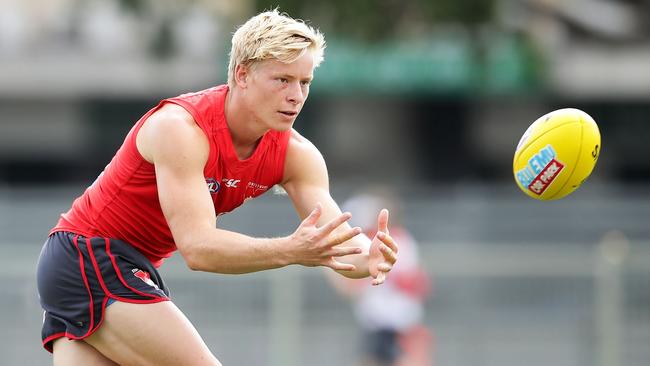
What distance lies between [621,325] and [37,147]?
52.0 feet

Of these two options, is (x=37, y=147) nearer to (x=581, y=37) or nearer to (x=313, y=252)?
(x=581, y=37)

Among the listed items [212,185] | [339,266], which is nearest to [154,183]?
[212,185]

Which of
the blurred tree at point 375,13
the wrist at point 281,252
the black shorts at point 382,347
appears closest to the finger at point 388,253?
the wrist at point 281,252

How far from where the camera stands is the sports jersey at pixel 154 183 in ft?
16.6

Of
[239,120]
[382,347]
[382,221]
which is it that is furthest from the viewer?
[382,347]

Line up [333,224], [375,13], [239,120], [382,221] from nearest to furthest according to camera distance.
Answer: [333,224] < [382,221] < [239,120] < [375,13]

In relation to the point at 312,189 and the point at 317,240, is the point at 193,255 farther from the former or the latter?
the point at 312,189

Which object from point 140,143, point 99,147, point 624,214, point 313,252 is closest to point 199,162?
point 140,143

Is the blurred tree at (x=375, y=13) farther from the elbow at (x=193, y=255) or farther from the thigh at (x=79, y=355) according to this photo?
the elbow at (x=193, y=255)

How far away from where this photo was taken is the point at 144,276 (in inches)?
207

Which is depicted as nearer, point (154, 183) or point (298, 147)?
point (154, 183)

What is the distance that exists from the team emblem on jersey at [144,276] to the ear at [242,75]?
3.16 feet

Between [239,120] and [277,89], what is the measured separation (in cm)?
24

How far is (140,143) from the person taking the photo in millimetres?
5055
